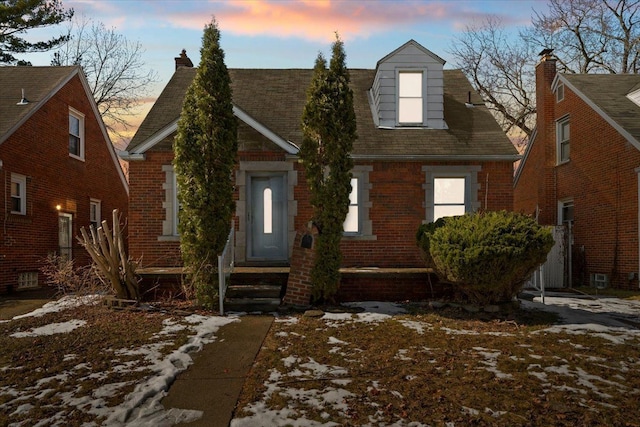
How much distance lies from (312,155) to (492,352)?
4994 millimetres

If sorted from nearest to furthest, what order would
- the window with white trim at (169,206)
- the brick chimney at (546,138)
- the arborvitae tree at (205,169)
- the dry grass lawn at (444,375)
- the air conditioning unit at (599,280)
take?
the dry grass lawn at (444,375) → the arborvitae tree at (205,169) → the window with white trim at (169,206) → the air conditioning unit at (599,280) → the brick chimney at (546,138)

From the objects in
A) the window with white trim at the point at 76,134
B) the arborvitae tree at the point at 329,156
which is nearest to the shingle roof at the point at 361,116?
the arborvitae tree at the point at 329,156

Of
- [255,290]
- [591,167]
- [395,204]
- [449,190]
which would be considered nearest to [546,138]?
[591,167]

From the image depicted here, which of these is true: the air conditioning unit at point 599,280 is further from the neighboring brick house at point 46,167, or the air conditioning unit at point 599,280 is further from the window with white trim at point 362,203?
the neighboring brick house at point 46,167

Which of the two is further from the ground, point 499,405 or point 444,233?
point 444,233

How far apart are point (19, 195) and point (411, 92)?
12.0 metres

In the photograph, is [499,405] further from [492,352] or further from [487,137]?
[487,137]

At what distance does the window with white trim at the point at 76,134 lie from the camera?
53.4 ft

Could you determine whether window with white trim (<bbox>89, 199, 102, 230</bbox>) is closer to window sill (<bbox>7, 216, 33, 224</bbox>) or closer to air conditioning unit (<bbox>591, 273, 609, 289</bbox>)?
window sill (<bbox>7, 216, 33, 224</bbox>)

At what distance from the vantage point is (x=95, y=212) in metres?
18.0

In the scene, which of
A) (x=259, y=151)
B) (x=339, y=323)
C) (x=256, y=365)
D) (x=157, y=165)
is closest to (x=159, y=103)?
(x=157, y=165)

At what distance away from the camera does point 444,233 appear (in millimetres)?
8461

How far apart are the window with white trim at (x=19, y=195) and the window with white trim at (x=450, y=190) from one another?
11629 millimetres

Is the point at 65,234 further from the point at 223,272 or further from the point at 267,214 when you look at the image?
the point at 223,272
